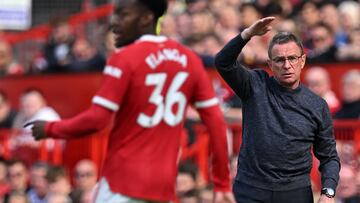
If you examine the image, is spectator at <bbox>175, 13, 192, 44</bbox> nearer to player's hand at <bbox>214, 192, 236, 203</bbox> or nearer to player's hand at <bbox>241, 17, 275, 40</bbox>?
player's hand at <bbox>214, 192, 236, 203</bbox>

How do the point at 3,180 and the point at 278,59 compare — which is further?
A: the point at 3,180

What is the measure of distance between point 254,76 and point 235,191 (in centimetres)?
83

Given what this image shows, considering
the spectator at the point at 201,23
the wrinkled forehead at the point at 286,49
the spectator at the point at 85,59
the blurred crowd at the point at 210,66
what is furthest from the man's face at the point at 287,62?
the spectator at the point at 85,59

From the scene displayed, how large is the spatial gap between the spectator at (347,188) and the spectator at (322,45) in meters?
3.10

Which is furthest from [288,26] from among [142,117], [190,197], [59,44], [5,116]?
[142,117]

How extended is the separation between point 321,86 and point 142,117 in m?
5.60

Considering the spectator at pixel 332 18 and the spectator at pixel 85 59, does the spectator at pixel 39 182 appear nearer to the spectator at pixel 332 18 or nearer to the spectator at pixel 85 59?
the spectator at pixel 85 59

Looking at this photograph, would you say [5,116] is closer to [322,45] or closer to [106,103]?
[322,45]

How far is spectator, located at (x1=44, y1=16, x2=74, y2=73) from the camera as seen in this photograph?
19.2 metres

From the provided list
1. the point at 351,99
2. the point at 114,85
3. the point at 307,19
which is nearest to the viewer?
the point at 114,85

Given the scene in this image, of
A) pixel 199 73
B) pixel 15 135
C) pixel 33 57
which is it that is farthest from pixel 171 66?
pixel 33 57

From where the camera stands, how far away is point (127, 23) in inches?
306

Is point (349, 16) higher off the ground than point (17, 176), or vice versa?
point (349, 16)

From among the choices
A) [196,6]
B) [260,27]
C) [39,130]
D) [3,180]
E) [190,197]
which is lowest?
[3,180]
